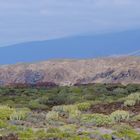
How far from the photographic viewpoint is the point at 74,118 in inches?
997

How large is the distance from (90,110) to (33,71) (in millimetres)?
79261

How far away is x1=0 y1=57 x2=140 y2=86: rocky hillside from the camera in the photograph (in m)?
99.3

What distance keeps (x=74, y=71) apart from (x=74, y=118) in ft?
265

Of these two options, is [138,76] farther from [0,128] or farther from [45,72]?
[0,128]

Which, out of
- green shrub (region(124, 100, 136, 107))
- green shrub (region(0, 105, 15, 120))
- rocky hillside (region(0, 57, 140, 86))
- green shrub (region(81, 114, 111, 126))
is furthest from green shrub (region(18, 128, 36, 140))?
rocky hillside (region(0, 57, 140, 86))

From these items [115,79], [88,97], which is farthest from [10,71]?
[88,97]

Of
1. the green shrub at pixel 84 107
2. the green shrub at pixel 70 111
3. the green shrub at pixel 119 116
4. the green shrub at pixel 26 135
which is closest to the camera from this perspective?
the green shrub at pixel 26 135

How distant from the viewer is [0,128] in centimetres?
1952

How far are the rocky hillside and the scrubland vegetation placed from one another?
55960 mm

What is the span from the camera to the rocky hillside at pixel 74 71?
99.3 metres

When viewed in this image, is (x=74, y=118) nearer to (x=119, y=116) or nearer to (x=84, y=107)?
(x=119, y=116)

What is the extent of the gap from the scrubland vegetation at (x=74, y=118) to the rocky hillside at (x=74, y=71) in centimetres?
5596

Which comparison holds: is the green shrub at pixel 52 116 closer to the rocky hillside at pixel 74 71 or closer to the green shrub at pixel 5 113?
the green shrub at pixel 5 113

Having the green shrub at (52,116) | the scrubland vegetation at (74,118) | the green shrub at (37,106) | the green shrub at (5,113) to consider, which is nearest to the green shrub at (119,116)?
the scrubland vegetation at (74,118)
